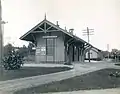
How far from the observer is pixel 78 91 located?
12.1 feet

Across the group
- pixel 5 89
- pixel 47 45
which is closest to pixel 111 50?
pixel 5 89

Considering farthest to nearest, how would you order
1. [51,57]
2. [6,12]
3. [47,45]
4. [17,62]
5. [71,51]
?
[71,51], [47,45], [51,57], [17,62], [6,12]

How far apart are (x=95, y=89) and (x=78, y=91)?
295mm

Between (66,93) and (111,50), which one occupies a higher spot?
(111,50)

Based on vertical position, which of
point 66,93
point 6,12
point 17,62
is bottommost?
point 66,93

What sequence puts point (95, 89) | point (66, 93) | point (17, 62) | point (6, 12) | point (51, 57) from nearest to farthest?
point (6, 12) → point (66, 93) → point (95, 89) → point (17, 62) → point (51, 57)

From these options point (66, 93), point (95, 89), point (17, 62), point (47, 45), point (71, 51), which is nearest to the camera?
point (66, 93)

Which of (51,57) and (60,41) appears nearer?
(51,57)

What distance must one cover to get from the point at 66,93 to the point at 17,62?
2401mm

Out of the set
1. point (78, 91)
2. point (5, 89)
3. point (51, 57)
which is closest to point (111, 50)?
point (78, 91)

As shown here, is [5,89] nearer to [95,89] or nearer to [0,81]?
[0,81]

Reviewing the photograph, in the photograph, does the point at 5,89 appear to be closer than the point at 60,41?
Yes

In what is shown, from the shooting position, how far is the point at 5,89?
364 cm

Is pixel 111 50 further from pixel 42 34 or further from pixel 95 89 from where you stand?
pixel 42 34
